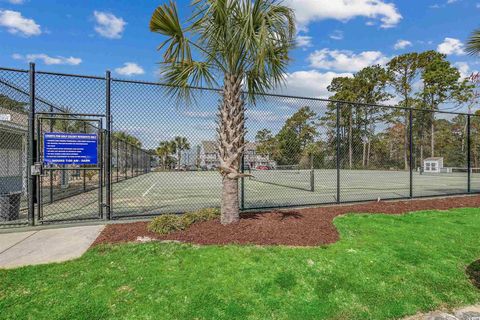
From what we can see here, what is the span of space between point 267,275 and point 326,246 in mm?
1507

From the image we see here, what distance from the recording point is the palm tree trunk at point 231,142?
530 centimetres

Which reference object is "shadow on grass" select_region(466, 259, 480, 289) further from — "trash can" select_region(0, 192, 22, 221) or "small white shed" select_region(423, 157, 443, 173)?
"small white shed" select_region(423, 157, 443, 173)

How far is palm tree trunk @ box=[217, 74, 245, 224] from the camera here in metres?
5.30

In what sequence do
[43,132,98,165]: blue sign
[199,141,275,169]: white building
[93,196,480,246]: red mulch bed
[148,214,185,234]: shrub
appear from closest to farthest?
[93,196,480,246]: red mulch bed, [148,214,185,234]: shrub, [43,132,98,165]: blue sign, [199,141,275,169]: white building

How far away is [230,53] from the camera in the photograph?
515 cm

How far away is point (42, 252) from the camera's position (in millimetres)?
4320

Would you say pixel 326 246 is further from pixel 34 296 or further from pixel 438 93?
pixel 438 93

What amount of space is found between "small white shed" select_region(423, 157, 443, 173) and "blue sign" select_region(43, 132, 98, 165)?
1109 inches

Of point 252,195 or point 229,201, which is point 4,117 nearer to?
point 229,201

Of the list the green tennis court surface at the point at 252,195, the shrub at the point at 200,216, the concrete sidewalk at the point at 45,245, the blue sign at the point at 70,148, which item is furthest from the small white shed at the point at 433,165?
the concrete sidewalk at the point at 45,245

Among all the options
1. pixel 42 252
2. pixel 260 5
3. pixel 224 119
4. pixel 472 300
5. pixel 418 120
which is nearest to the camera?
pixel 472 300

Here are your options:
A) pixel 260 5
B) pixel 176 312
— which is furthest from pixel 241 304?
pixel 260 5

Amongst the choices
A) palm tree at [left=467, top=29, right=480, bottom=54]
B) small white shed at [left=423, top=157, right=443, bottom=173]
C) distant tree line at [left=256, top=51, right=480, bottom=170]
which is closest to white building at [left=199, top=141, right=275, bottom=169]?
distant tree line at [left=256, top=51, right=480, bottom=170]

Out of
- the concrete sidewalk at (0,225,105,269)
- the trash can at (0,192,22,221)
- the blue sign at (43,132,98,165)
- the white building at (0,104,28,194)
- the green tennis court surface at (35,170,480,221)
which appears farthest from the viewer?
the white building at (0,104,28,194)
